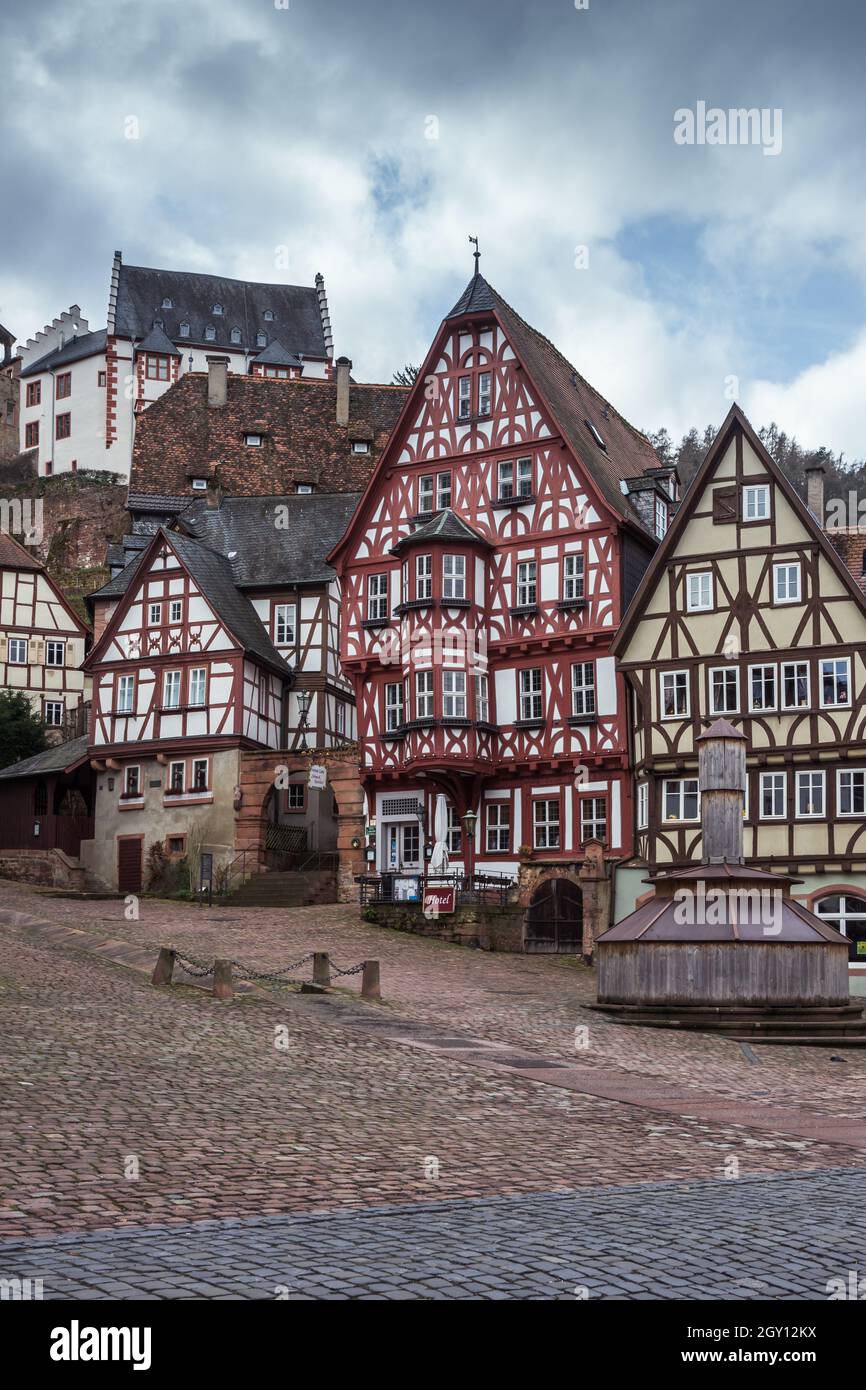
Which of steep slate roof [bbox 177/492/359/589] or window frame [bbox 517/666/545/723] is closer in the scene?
window frame [bbox 517/666/545/723]

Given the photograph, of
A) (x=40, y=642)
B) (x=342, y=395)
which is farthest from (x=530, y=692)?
(x=342, y=395)

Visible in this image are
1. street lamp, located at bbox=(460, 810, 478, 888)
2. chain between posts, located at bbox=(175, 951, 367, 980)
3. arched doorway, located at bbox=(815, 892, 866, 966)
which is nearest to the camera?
chain between posts, located at bbox=(175, 951, 367, 980)

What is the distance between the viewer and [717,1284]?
903 centimetres

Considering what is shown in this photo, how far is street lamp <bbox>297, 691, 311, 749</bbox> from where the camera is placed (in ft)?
176

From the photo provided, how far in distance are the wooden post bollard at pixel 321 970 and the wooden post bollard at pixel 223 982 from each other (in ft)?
10.4

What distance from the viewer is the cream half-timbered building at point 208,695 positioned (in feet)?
170

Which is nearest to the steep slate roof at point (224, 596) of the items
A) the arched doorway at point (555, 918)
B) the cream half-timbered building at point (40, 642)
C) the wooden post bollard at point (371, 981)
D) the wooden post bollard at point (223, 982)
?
the cream half-timbered building at point (40, 642)

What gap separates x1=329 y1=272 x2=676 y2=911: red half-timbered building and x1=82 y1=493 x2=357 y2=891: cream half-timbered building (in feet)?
18.5

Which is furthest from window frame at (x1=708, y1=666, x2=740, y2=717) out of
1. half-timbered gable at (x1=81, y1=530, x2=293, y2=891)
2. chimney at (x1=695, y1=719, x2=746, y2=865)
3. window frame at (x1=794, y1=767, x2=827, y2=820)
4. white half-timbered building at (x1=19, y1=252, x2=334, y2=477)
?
white half-timbered building at (x1=19, y1=252, x2=334, y2=477)

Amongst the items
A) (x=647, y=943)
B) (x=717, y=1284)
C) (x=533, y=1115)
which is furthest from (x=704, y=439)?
(x=717, y=1284)

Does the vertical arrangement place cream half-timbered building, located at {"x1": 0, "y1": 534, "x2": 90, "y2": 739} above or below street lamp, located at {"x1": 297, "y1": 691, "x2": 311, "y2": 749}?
above

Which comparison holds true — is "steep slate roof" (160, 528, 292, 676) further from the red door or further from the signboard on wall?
the signboard on wall

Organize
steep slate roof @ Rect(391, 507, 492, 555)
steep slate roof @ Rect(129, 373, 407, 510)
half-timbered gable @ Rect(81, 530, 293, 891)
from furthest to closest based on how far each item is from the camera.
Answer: steep slate roof @ Rect(129, 373, 407, 510)
half-timbered gable @ Rect(81, 530, 293, 891)
steep slate roof @ Rect(391, 507, 492, 555)

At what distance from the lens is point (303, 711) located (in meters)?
54.0
